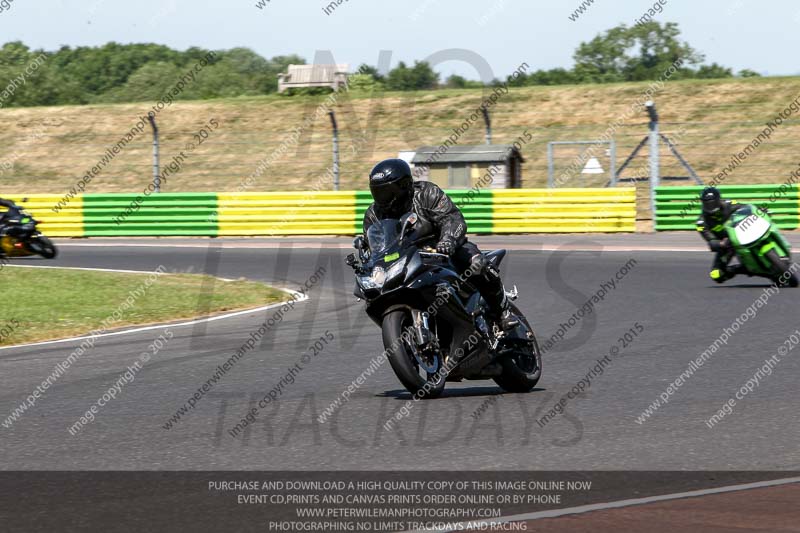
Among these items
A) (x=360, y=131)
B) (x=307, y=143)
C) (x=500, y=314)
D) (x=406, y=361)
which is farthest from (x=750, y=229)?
(x=360, y=131)

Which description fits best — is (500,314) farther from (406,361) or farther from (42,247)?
(42,247)

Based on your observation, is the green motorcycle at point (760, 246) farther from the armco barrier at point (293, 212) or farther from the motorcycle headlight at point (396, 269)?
the armco barrier at point (293, 212)

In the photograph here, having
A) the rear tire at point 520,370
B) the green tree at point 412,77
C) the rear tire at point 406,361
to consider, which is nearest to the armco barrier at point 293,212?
the rear tire at point 520,370

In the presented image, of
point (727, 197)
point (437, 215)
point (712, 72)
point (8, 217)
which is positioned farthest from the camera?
point (712, 72)

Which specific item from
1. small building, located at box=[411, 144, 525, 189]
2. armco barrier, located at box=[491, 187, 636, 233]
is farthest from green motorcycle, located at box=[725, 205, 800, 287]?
small building, located at box=[411, 144, 525, 189]

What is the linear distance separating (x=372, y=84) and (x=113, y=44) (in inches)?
1723

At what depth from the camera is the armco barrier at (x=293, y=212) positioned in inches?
1035

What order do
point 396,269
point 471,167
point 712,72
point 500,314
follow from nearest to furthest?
point 396,269 → point 500,314 → point 471,167 → point 712,72

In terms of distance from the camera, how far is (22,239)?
75.4 feet

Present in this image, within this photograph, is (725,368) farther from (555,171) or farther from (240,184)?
(240,184)

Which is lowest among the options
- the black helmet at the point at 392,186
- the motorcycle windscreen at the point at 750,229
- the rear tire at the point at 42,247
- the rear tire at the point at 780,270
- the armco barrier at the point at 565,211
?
the rear tire at the point at 42,247

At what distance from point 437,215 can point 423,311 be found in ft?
2.26

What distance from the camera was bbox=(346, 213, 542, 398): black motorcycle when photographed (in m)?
7.91

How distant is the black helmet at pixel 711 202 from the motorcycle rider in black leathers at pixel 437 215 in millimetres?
7797
